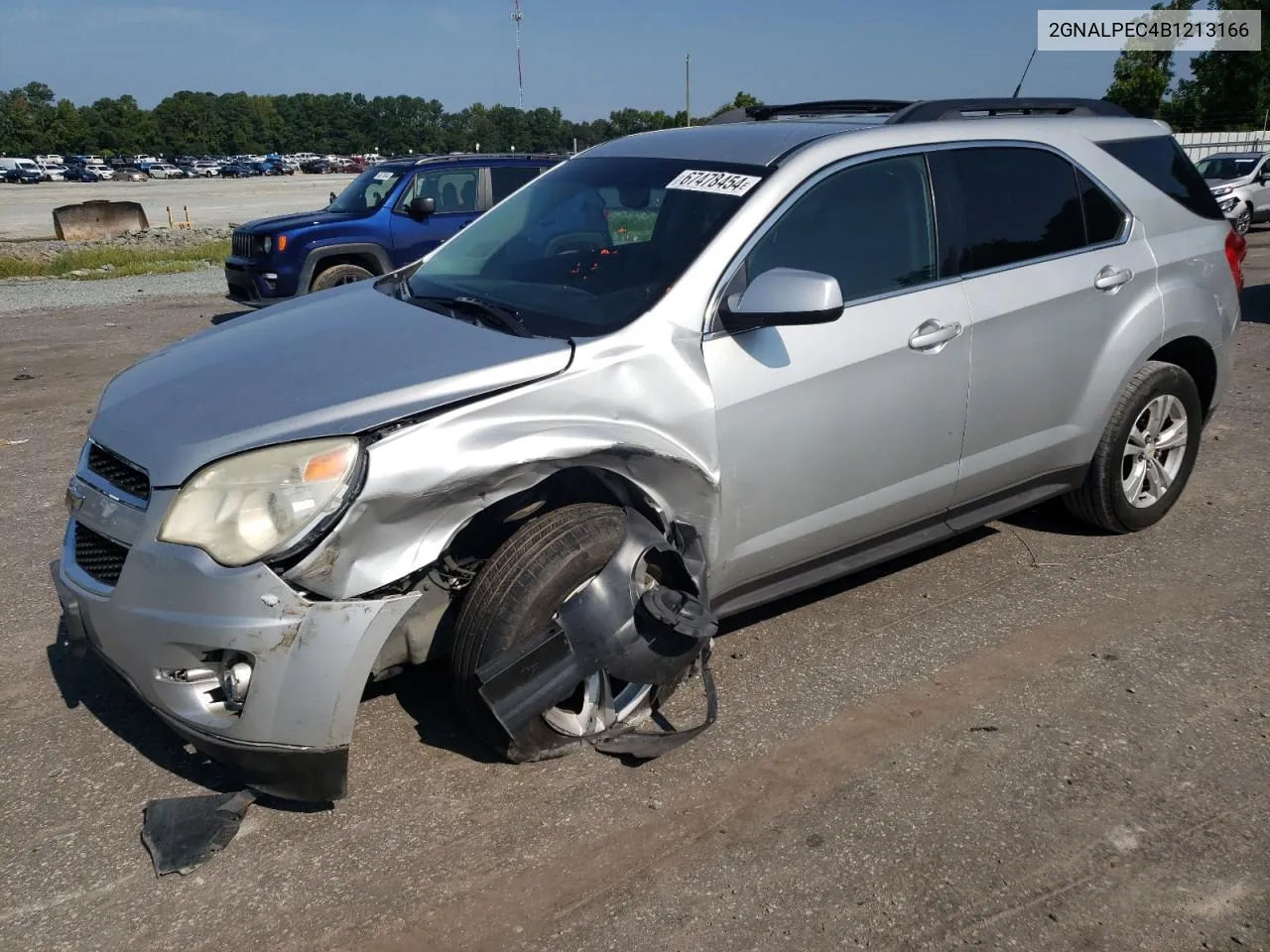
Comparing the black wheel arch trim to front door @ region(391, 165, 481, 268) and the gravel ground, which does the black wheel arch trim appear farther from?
the gravel ground

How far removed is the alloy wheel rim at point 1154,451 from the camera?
15.4ft

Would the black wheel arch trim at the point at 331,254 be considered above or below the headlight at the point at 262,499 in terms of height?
below

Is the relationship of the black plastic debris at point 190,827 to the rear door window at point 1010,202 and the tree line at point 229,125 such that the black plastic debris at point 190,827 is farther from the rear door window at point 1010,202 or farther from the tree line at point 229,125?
the tree line at point 229,125

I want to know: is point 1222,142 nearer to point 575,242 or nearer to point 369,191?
point 369,191

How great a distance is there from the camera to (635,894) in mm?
2689

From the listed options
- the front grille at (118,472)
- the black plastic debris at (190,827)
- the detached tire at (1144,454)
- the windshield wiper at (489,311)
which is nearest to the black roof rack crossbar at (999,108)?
the detached tire at (1144,454)

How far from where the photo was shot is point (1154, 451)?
478 centimetres

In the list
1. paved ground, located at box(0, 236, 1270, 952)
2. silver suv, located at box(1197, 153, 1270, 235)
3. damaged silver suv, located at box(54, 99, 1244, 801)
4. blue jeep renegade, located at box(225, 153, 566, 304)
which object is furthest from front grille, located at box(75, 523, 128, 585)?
silver suv, located at box(1197, 153, 1270, 235)

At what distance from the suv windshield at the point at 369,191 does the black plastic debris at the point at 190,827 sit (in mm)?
9615

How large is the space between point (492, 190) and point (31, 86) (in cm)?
17156

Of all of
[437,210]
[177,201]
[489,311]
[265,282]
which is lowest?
[177,201]

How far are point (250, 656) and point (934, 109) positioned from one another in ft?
10.4

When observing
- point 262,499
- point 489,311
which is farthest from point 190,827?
point 489,311

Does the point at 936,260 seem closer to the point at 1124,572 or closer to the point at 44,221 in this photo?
the point at 1124,572
